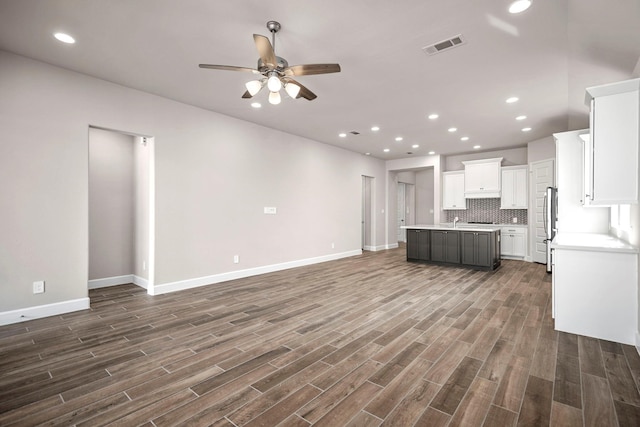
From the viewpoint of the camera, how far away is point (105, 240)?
502cm

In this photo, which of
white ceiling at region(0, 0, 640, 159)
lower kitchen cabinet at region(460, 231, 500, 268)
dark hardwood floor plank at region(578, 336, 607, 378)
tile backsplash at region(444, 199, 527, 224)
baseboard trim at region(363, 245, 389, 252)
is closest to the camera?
dark hardwood floor plank at region(578, 336, 607, 378)

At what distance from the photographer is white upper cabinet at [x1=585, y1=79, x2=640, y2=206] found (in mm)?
2506

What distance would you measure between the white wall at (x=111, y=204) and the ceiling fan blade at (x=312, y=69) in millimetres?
4090

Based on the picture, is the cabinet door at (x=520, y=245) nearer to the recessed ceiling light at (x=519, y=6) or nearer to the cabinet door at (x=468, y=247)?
the cabinet door at (x=468, y=247)

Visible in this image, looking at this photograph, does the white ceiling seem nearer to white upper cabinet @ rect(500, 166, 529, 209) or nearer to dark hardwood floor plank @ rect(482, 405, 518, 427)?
white upper cabinet @ rect(500, 166, 529, 209)

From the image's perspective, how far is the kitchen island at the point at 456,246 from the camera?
6.12 meters

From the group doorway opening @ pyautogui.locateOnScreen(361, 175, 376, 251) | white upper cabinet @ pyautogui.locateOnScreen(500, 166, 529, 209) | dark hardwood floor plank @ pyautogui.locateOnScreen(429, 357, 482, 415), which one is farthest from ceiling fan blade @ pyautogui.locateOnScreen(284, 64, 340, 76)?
white upper cabinet @ pyautogui.locateOnScreen(500, 166, 529, 209)

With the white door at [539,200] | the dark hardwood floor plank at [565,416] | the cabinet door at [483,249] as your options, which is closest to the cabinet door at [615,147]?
the dark hardwood floor plank at [565,416]

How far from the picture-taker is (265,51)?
8.11 ft

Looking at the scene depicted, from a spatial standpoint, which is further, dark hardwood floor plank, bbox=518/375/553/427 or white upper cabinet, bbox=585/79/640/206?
white upper cabinet, bbox=585/79/640/206

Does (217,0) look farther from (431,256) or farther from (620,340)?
(431,256)

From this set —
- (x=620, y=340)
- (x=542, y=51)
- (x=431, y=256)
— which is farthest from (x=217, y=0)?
(x=431, y=256)

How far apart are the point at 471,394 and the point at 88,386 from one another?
2718 millimetres

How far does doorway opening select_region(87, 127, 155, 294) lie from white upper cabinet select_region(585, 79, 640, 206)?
5.52m
